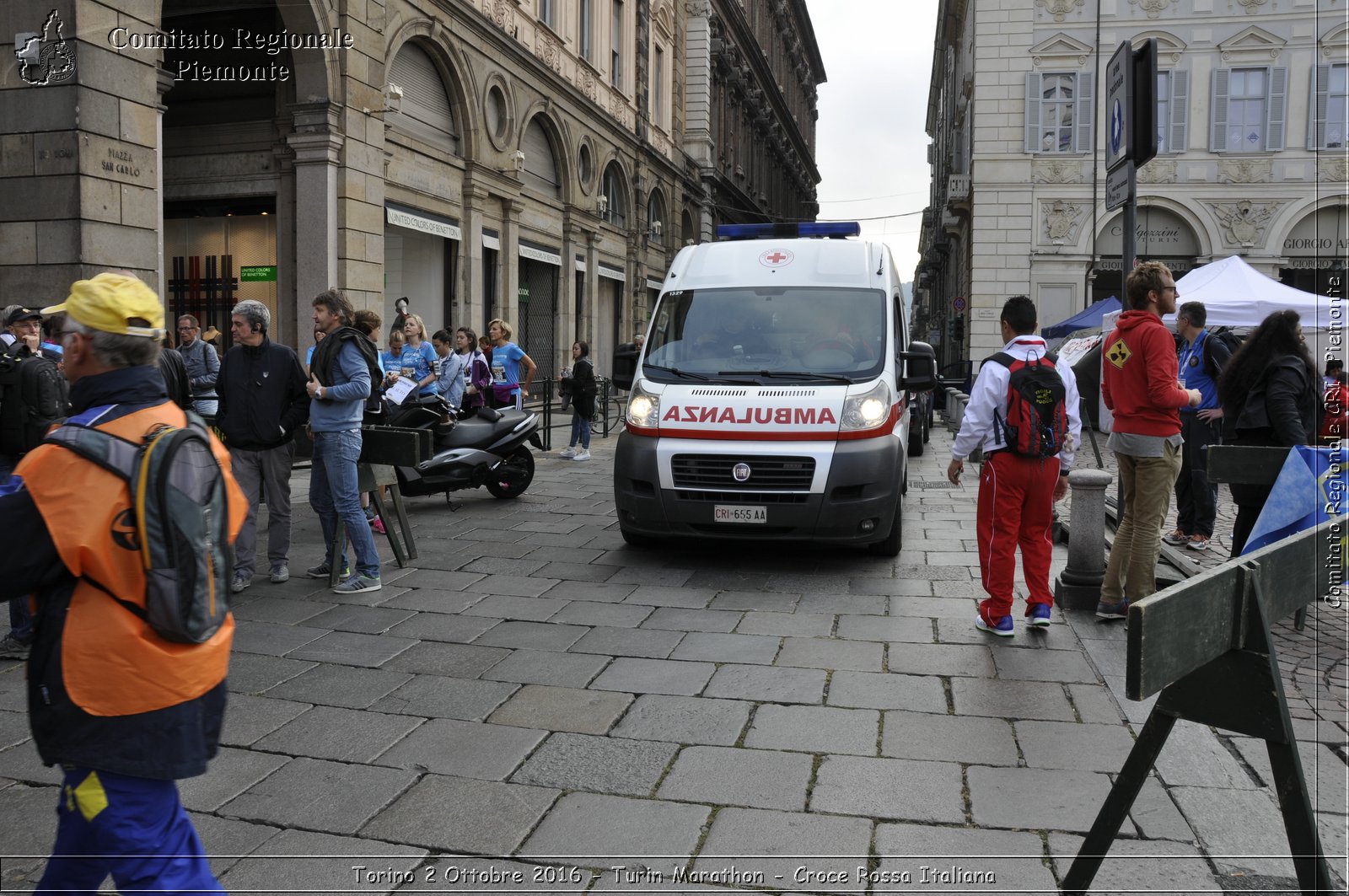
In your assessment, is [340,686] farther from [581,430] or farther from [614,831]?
[581,430]

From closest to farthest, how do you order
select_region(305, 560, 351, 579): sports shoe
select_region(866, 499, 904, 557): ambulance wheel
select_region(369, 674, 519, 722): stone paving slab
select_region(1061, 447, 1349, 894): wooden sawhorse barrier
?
1. select_region(1061, 447, 1349, 894): wooden sawhorse barrier
2. select_region(369, 674, 519, 722): stone paving slab
3. select_region(305, 560, 351, 579): sports shoe
4. select_region(866, 499, 904, 557): ambulance wheel

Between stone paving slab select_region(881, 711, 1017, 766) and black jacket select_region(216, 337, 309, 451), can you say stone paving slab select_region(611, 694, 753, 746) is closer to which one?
stone paving slab select_region(881, 711, 1017, 766)

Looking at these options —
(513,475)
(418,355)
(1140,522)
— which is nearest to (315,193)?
(418,355)

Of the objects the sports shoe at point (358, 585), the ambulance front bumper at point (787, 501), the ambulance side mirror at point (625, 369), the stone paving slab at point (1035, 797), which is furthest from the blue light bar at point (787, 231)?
the stone paving slab at point (1035, 797)

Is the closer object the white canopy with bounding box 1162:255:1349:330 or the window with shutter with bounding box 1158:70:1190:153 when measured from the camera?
the white canopy with bounding box 1162:255:1349:330

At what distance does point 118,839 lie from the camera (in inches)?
85.9

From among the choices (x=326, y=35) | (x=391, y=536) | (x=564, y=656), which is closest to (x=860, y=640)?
(x=564, y=656)

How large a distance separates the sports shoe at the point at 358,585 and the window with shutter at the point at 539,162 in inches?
702

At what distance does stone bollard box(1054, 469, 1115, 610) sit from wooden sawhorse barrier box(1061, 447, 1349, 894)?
335cm

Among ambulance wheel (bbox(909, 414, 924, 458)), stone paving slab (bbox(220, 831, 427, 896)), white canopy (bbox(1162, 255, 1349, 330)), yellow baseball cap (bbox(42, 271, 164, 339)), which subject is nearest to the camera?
yellow baseball cap (bbox(42, 271, 164, 339))

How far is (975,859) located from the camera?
3.10m

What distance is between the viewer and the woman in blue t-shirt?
11227 mm

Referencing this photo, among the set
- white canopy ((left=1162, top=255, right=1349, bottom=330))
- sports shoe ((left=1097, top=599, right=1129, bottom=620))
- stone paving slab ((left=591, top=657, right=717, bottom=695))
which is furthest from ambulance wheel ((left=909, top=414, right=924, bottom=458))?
stone paving slab ((left=591, top=657, right=717, bottom=695))

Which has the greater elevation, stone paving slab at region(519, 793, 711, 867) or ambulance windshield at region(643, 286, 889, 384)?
ambulance windshield at region(643, 286, 889, 384)
